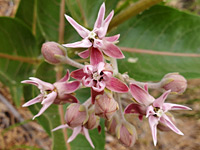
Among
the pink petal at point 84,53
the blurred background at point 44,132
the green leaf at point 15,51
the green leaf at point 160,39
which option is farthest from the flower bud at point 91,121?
the blurred background at point 44,132

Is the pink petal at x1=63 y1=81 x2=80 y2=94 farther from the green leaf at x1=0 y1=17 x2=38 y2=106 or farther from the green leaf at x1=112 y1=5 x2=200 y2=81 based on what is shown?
the green leaf at x1=0 y1=17 x2=38 y2=106

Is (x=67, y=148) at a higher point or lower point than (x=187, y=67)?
lower

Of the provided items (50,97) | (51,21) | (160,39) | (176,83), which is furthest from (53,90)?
(160,39)

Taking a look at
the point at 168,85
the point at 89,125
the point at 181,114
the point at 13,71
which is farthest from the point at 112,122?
the point at 181,114

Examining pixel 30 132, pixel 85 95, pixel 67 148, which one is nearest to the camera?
pixel 67 148

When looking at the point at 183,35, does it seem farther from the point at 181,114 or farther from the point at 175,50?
the point at 181,114

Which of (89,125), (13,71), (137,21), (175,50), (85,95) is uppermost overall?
(137,21)

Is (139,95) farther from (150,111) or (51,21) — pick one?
(51,21)
